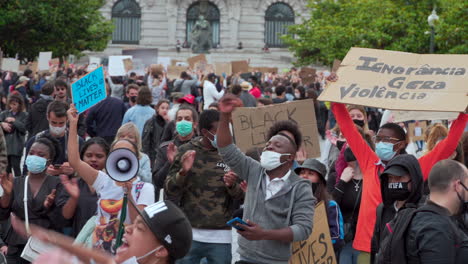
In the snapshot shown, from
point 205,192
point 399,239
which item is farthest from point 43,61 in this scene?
point 399,239

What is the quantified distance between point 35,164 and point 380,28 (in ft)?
89.2

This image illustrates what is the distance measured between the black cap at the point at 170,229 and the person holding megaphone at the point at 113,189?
1.26 m

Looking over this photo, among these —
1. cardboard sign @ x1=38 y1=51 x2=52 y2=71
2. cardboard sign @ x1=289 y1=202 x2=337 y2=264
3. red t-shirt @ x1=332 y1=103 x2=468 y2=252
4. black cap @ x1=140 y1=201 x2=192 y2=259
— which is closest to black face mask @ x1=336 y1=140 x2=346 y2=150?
red t-shirt @ x1=332 y1=103 x2=468 y2=252

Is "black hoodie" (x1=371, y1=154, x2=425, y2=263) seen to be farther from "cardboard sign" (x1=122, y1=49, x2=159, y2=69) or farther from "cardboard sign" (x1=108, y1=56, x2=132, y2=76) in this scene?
"cardboard sign" (x1=122, y1=49, x2=159, y2=69)

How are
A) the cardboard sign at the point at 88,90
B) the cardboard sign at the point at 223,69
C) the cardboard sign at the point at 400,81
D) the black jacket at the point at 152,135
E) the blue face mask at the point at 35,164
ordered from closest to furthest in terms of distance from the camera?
1. the cardboard sign at the point at 400,81
2. the blue face mask at the point at 35,164
3. the cardboard sign at the point at 88,90
4. the black jacket at the point at 152,135
5. the cardboard sign at the point at 223,69

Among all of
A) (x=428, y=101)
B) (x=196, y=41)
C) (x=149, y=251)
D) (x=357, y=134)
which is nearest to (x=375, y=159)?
(x=357, y=134)

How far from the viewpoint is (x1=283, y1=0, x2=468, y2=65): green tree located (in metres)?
26.4

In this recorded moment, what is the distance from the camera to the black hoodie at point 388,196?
5000mm

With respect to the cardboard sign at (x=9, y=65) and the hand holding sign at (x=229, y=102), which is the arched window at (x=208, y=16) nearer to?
the cardboard sign at (x=9, y=65)

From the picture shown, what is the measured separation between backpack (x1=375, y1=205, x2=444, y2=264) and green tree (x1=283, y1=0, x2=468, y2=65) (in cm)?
2153

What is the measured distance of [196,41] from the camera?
55156mm

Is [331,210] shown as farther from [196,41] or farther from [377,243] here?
[196,41]

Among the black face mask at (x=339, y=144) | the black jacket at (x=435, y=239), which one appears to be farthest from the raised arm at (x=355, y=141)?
the black face mask at (x=339, y=144)

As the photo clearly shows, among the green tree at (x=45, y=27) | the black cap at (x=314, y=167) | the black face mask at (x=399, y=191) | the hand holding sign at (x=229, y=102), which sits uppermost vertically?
the green tree at (x=45, y=27)
